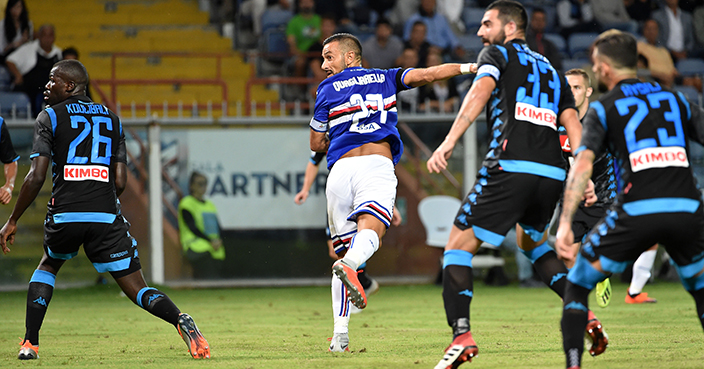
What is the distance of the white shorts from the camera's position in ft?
17.4

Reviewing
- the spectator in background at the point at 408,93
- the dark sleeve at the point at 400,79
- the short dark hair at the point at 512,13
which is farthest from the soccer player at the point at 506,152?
the spectator in background at the point at 408,93

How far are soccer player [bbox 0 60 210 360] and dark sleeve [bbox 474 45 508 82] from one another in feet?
8.02

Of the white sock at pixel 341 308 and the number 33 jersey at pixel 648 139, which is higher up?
the number 33 jersey at pixel 648 139

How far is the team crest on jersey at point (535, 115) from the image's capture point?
429 centimetres

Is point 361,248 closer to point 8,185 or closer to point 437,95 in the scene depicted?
point 8,185

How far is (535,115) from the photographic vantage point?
14.2 feet

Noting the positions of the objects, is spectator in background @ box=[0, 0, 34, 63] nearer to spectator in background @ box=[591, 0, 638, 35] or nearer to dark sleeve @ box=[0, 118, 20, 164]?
dark sleeve @ box=[0, 118, 20, 164]

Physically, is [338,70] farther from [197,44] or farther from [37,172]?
[197,44]

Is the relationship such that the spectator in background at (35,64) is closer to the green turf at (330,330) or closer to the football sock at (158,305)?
the green turf at (330,330)

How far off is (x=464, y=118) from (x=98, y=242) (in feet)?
8.57

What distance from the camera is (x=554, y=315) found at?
765 centimetres

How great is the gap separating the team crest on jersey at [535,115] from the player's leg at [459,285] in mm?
668

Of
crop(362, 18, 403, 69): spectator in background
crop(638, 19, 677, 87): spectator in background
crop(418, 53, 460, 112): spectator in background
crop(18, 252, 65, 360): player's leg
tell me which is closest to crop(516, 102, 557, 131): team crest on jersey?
crop(18, 252, 65, 360): player's leg

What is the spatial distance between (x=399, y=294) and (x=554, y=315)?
3.20 metres
